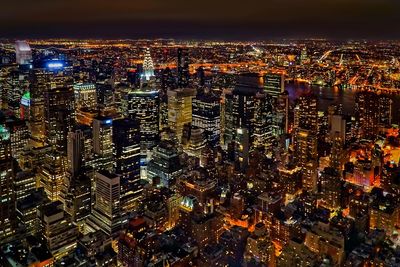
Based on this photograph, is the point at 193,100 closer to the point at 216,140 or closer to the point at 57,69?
the point at 216,140

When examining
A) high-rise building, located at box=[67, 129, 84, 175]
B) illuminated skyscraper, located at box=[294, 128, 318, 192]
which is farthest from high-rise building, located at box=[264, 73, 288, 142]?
high-rise building, located at box=[67, 129, 84, 175]

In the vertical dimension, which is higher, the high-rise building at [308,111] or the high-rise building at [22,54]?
the high-rise building at [22,54]

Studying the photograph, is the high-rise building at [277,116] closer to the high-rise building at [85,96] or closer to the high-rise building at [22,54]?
the high-rise building at [85,96]

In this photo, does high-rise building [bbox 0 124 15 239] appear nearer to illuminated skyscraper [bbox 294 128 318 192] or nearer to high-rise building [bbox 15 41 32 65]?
illuminated skyscraper [bbox 294 128 318 192]

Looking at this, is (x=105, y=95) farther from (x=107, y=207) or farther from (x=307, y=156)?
(x=307, y=156)

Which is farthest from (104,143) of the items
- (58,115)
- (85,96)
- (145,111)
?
(85,96)

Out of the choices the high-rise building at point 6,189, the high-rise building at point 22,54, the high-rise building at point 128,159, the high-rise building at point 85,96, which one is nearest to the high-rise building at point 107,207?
the high-rise building at point 128,159

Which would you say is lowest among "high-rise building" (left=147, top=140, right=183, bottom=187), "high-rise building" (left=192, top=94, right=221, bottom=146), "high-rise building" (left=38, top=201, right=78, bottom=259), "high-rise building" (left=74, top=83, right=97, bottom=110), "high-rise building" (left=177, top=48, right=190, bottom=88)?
"high-rise building" (left=38, top=201, right=78, bottom=259)
